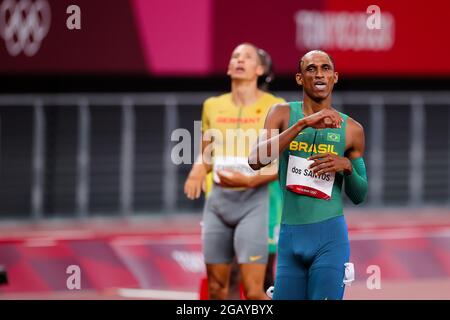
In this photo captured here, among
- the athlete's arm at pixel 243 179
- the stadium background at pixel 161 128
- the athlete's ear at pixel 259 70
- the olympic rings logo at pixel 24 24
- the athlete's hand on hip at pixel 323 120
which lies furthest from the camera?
the olympic rings logo at pixel 24 24

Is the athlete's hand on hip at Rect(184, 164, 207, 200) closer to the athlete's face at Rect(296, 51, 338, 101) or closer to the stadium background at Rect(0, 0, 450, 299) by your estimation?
the athlete's face at Rect(296, 51, 338, 101)

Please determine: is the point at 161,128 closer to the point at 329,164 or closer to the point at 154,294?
the point at 154,294

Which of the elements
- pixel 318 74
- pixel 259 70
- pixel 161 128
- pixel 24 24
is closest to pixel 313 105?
pixel 318 74

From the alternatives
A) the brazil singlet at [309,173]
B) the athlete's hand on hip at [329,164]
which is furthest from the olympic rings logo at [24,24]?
the athlete's hand on hip at [329,164]

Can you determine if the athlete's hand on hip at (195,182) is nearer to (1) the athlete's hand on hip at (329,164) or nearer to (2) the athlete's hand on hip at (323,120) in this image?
(1) the athlete's hand on hip at (329,164)

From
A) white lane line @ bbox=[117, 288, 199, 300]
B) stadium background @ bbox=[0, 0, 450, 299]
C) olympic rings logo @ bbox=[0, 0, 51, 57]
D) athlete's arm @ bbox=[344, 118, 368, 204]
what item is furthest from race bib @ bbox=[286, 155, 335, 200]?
olympic rings logo @ bbox=[0, 0, 51, 57]

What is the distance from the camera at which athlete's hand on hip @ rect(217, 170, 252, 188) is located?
30.9 feet

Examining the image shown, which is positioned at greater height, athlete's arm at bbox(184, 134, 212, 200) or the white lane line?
athlete's arm at bbox(184, 134, 212, 200)

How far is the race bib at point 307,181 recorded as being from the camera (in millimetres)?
7387

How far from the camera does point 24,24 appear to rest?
15047 millimetres

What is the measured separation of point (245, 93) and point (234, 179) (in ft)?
2.41

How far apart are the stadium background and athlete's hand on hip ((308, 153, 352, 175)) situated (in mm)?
5342

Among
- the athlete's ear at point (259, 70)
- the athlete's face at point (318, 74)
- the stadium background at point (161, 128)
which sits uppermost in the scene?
the athlete's face at point (318, 74)

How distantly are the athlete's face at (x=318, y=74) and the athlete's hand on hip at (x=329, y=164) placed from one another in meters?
0.37
